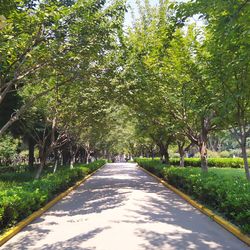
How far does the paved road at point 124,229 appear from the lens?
23.7 feet

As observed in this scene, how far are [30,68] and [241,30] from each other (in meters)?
6.01

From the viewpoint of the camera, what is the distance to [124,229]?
854 centimetres

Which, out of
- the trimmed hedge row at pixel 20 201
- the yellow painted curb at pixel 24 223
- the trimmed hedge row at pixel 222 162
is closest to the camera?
the yellow painted curb at pixel 24 223

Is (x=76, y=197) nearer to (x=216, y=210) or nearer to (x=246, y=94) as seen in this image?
(x=216, y=210)

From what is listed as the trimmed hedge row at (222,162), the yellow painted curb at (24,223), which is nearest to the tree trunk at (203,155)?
the yellow painted curb at (24,223)

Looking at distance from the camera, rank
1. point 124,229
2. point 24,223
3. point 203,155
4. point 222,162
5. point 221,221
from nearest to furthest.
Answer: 1. point 124,229
2. point 221,221
3. point 24,223
4. point 203,155
5. point 222,162

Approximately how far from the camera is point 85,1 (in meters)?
9.94

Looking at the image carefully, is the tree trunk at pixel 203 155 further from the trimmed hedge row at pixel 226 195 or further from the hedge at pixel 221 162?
the hedge at pixel 221 162

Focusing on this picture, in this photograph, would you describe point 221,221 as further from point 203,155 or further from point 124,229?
point 203,155

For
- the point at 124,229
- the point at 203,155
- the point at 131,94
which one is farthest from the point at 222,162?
the point at 124,229

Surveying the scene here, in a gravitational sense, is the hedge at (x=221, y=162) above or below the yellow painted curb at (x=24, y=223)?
above

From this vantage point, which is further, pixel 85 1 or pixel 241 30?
pixel 85 1

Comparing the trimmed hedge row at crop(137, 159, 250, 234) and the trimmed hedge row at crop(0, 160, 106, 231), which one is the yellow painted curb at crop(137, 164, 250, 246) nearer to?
the trimmed hedge row at crop(137, 159, 250, 234)

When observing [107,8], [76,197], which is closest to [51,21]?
[107,8]
